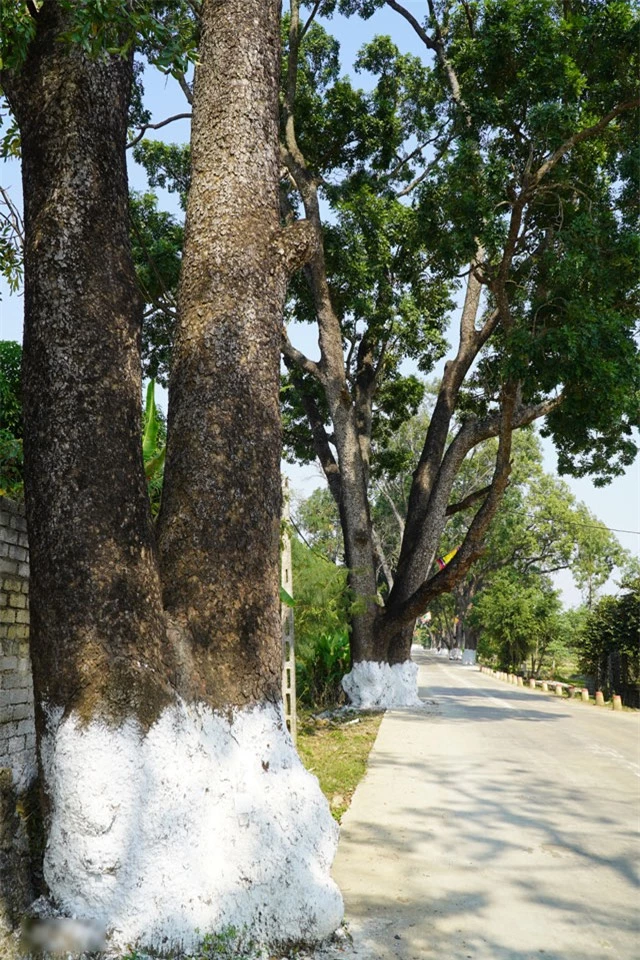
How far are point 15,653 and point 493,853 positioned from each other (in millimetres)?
3336

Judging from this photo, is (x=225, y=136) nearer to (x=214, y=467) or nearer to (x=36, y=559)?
(x=214, y=467)

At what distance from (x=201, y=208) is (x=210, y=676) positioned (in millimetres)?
2621

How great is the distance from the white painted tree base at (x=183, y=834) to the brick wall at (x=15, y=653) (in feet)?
3.59

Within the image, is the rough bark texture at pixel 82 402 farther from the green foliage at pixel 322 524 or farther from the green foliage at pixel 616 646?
the green foliage at pixel 616 646

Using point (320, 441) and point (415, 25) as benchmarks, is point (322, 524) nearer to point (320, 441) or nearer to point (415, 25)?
point (320, 441)

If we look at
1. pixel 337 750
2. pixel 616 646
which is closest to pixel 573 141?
pixel 337 750

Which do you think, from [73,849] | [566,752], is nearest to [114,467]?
[73,849]

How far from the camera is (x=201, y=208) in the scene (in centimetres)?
500

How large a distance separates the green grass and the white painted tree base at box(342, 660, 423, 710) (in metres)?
1.03

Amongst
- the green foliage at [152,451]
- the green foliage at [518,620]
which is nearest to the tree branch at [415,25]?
the green foliage at [152,451]

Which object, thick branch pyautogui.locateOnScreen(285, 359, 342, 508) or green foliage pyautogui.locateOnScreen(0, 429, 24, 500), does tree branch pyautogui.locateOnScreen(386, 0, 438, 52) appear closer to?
thick branch pyautogui.locateOnScreen(285, 359, 342, 508)

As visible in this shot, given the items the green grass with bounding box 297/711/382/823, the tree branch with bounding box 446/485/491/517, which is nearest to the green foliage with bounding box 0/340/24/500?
the green grass with bounding box 297/711/382/823

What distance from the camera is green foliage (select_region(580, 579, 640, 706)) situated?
23016 millimetres

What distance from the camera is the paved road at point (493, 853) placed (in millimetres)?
4312
